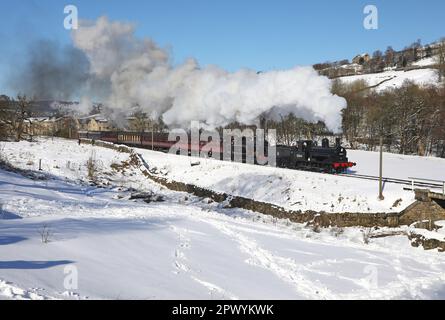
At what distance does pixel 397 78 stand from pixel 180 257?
9297 cm

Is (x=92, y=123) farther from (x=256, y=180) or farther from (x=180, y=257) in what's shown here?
(x=180, y=257)

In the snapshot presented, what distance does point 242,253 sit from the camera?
12.1 metres

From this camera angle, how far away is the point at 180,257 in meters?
10.4

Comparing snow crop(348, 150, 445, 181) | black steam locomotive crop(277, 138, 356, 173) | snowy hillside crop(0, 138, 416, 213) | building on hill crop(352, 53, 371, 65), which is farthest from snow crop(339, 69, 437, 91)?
black steam locomotive crop(277, 138, 356, 173)

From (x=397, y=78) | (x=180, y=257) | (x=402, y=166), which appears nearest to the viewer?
(x=180, y=257)

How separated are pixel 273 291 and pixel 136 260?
3358mm

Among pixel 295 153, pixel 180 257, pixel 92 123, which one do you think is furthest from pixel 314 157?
pixel 92 123

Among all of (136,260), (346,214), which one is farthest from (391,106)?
(136,260)

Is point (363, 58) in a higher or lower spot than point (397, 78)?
higher

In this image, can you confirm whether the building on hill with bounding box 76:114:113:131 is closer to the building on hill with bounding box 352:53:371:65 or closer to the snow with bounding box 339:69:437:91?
the snow with bounding box 339:69:437:91

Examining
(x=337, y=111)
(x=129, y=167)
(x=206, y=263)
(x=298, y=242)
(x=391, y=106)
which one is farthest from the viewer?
(x=391, y=106)

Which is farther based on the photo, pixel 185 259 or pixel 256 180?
pixel 256 180

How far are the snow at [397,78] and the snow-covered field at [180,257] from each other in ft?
228
